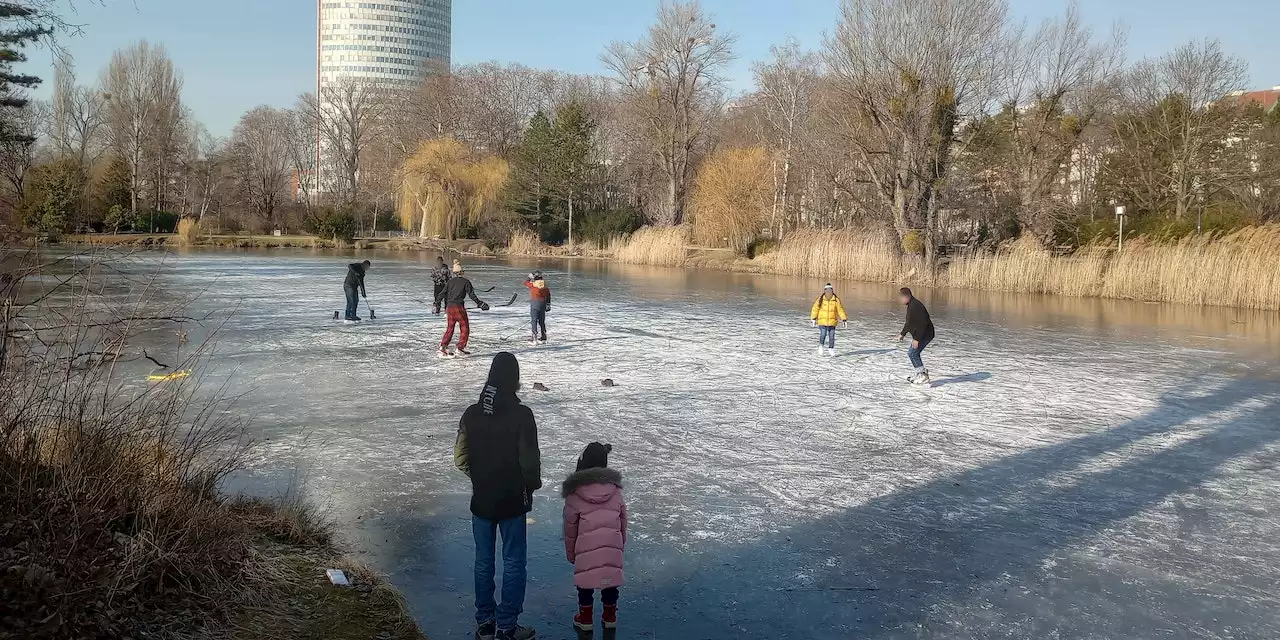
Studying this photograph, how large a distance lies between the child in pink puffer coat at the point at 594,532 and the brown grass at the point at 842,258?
2848cm

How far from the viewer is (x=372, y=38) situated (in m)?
148

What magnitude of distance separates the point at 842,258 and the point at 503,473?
3057 cm

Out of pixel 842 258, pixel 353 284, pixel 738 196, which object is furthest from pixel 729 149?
pixel 353 284

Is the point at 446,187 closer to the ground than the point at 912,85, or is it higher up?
closer to the ground

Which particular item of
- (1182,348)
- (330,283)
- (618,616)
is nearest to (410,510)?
(618,616)

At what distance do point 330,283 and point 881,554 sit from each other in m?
23.6

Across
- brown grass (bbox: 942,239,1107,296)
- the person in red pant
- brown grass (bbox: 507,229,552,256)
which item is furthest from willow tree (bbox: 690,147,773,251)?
the person in red pant

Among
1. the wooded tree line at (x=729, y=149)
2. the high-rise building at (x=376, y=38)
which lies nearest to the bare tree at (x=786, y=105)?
the wooded tree line at (x=729, y=149)

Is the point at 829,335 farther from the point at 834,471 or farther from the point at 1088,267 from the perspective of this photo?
the point at 1088,267

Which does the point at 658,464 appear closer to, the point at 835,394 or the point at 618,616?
the point at 618,616

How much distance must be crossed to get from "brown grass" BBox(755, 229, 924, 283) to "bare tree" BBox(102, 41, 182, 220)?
4333cm

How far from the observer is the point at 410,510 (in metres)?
6.22

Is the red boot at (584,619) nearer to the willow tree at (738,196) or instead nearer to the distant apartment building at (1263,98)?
the willow tree at (738,196)

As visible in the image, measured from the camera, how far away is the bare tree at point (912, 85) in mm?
32219
